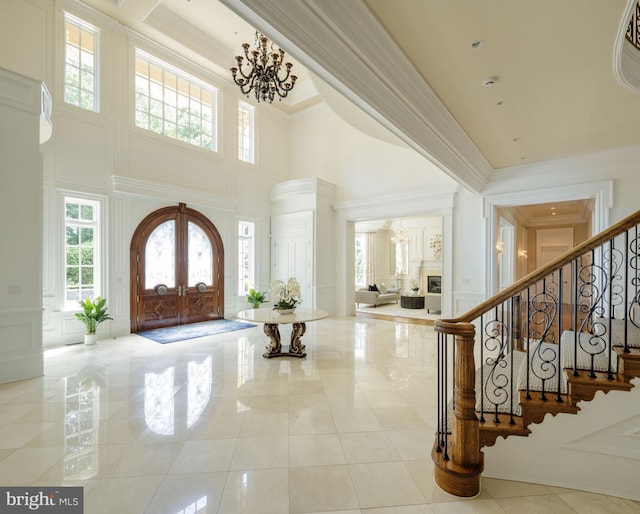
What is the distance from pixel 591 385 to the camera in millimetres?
2072

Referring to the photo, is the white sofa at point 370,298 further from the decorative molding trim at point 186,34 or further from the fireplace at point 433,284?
the decorative molding trim at point 186,34

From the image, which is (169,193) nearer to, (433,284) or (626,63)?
(626,63)

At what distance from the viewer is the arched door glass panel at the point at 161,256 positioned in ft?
21.9

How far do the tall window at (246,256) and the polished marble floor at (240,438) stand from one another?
12.8 ft

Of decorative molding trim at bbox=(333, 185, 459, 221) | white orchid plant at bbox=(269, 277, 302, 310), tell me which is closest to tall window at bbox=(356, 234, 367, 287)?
decorative molding trim at bbox=(333, 185, 459, 221)

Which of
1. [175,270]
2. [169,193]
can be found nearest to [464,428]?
[175,270]

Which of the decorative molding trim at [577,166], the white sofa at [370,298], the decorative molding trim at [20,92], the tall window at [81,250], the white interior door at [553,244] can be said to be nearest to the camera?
the decorative molding trim at [20,92]

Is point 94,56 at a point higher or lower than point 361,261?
higher

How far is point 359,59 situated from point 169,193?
19.2 ft

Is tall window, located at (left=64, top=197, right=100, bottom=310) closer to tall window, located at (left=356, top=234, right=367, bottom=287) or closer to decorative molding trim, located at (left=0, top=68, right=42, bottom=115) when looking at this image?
decorative molding trim, located at (left=0, top=68, right=42, bottom=115)

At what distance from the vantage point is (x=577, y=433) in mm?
2131

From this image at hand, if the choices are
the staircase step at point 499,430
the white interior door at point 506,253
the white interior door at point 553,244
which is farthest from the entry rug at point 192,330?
the white interior door at point 553,244

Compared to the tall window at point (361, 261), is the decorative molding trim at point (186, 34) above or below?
above

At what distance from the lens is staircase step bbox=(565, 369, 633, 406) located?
2.04 metres
